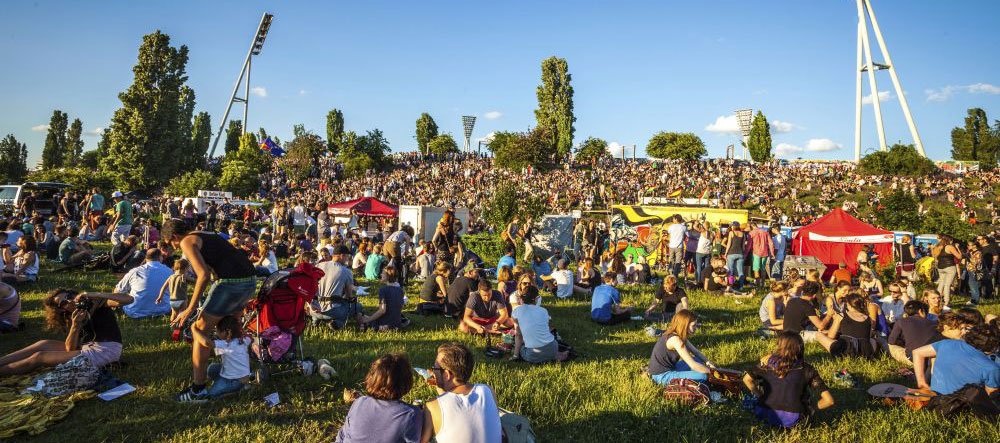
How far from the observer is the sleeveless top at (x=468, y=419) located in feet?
11.6

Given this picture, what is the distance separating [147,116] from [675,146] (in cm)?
6687

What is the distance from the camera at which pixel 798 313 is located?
26.4ft

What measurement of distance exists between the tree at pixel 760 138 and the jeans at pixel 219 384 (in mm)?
90353

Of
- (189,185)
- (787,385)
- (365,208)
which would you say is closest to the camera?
(787,385)

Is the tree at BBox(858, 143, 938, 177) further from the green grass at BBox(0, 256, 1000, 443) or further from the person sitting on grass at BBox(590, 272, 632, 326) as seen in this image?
the green grass at BBox(0, 256, 1000, 443)

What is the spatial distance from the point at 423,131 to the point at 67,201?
79.9 m

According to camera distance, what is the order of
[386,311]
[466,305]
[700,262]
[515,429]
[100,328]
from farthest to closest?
[700,262] → [466,305] → [386,311] → [100,328] → [515,429]

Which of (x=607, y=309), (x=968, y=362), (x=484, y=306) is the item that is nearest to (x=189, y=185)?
(x=484, y=306)

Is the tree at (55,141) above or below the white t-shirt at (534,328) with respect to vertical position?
above

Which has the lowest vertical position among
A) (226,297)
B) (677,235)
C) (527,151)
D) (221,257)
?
(677,235)

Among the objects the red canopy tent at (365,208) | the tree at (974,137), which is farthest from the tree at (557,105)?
the tree at (974,137)

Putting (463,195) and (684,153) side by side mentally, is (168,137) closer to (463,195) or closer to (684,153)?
(463,195)

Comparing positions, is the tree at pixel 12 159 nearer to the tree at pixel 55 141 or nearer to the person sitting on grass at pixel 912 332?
the tree at pixel 55 141

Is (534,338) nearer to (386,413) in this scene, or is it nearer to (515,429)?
(515,429)
